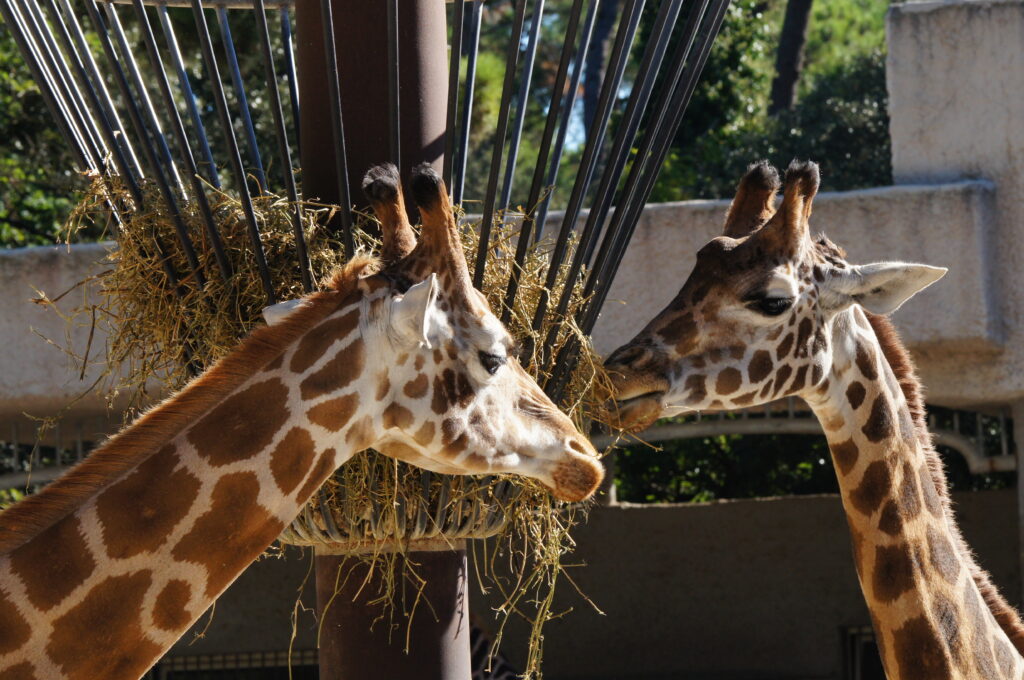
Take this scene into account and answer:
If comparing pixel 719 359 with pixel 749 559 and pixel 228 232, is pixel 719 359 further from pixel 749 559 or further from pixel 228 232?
pixel 749 559

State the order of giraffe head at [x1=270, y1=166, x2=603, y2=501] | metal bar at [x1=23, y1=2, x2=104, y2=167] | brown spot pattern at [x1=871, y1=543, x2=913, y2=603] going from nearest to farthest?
giraffe head at [x1=270, y1=166, x2=603, y2=501], metal bar at [x1=23, y1=2, x2=104, y2=167], brown spot pattern at [x1=871, y1=543, x2=913, y2=603]

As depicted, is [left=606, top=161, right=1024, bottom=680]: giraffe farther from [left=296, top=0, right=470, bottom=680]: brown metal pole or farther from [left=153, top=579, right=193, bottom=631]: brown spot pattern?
[left=153, top=579, right=193, bottom=631]: brown spot pattern

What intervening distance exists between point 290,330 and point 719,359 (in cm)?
144

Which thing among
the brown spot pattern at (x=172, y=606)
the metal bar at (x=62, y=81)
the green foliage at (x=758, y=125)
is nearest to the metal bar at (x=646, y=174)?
the brown spot pattern at (x=172, y=606)

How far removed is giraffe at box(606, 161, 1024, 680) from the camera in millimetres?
3830

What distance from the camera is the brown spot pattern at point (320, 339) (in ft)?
9.89

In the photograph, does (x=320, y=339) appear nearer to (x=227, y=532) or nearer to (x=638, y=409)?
(x=227, y=532)

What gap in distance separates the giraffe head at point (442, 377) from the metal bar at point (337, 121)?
149 millimetres

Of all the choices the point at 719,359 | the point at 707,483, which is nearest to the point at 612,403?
the point at 719,359

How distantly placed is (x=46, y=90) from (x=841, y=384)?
7.84 feet

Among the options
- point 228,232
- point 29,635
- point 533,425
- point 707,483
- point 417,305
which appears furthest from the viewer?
point 707,483

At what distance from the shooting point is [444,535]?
361cm

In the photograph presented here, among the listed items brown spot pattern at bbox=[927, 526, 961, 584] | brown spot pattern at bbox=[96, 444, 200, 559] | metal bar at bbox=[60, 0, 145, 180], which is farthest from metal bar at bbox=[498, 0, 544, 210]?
brown spot pattern at bbox=[927, 526, 961, 584]

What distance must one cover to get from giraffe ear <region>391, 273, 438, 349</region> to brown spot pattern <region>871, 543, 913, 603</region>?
5.29ft
